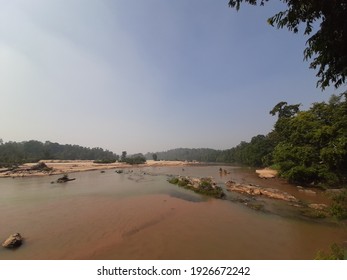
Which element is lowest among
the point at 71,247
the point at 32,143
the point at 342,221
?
the point at 71,247

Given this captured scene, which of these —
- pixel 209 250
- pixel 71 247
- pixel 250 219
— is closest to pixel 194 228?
pixel 209 250

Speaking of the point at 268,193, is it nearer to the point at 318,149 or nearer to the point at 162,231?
the point at 318,149

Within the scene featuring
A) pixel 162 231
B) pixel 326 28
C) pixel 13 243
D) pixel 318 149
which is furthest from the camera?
pixel 318 149

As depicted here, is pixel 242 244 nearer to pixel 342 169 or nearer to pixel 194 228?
pixel 194 228

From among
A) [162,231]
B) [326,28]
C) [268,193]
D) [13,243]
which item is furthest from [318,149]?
[13,243]

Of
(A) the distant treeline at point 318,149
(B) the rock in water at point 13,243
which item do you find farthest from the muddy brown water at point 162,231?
(A) the distant treeline at point 318,149

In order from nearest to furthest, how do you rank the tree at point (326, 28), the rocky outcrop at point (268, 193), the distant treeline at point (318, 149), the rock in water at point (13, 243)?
1. the tree at point (326, 28)
2. the rock in water at point (13, 243)
3. the rocky outcrop at point (268, 193)
4. the distant treeline at point (318, 149)

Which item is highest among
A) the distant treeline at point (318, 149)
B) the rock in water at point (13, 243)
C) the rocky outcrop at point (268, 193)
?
the distant treeline at point (318, 149)

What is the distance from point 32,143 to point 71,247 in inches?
5991

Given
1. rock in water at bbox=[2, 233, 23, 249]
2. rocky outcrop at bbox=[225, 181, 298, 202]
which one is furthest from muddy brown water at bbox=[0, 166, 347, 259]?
rocky outcrop at bbox=[225, 181, 298, 202]

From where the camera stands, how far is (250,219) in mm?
15938

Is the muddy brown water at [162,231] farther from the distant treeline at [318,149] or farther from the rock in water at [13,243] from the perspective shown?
the distant treeline at [318,149]

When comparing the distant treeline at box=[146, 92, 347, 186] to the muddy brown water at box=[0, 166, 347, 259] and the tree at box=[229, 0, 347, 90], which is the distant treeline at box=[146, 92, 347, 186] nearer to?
the muddy brown water at box=[0, 166, 347, 259]

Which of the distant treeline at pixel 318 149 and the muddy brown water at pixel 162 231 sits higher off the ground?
the distant treeline at pixel 318 149
